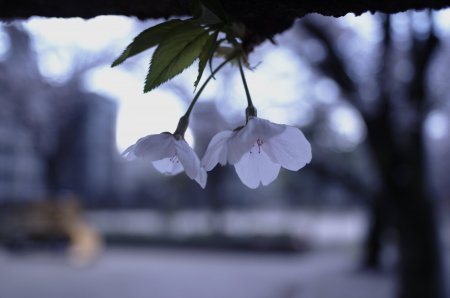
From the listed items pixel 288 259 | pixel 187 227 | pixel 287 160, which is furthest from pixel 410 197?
pixel 187 227

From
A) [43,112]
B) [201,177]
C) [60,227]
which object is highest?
[43,112]

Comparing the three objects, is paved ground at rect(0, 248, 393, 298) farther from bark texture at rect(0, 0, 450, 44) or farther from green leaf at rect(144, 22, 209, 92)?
green leaf at rect(144, 22, 209, 92)

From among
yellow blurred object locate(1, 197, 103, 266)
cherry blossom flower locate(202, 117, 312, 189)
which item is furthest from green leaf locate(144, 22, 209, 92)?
yellow blurred object locate(1, 197, 103, 266)

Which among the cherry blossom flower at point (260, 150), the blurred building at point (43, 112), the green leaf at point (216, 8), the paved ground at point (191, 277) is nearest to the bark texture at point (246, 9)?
the green leaf at point (216, 8)

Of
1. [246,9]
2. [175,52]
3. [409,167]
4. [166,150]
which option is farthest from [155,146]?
Answer: [409,167]

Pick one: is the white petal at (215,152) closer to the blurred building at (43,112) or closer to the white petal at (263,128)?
the white petal at (263,128)

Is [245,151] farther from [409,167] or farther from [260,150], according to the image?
[409,167]

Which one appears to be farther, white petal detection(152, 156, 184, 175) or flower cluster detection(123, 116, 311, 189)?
white petal detection(152, 156, 184, 175)
